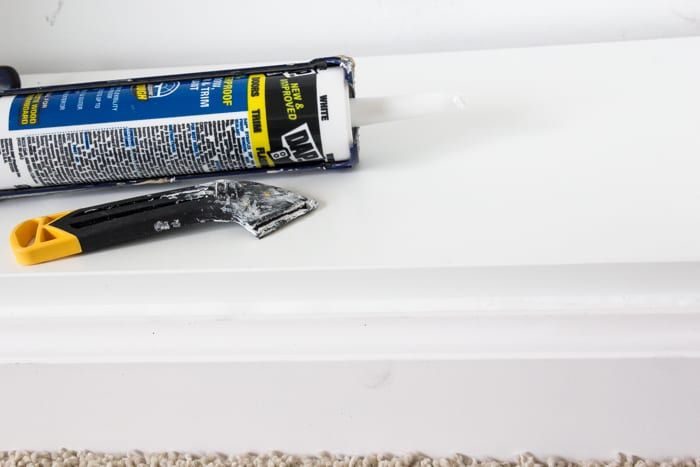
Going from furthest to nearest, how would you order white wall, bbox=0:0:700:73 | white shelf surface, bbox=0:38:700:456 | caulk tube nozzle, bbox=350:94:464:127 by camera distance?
white wall, bbox=0:0:700:73 → caulk tube nozzle, bbox=350:94:464:127 → white shelf surface, bbox=0:38:700:456

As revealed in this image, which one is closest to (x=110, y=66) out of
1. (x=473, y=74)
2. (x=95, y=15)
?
(x=95, y=15)

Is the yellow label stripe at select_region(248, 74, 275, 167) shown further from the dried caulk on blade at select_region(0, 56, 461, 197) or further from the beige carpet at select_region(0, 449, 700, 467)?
the beige carpet at select_region(0, 449, 700, 467)

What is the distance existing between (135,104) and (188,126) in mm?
46

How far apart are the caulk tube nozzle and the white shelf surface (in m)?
0.04

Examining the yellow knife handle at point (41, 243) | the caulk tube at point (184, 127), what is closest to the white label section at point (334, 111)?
the caulk tube at point (184, 127)

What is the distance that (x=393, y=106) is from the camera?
0.59 m

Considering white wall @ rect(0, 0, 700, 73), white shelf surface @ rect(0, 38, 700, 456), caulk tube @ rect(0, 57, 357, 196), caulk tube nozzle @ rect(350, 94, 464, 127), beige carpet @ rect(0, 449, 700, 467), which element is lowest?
beige carpet @ rect(0, 449, 700, 467)

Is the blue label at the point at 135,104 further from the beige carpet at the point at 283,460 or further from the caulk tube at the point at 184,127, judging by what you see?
the beige carpet at the point at 283,460

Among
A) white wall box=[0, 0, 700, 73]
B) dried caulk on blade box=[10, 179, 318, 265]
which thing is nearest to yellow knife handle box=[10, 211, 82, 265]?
dried caulk on blade box=[10, 179, 318, 265]

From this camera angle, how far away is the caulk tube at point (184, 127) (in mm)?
555

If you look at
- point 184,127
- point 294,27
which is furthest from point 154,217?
point 294,27

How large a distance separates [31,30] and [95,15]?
3.0 inches

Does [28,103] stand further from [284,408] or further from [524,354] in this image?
[524,354]

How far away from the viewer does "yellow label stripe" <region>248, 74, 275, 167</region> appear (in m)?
0.55
